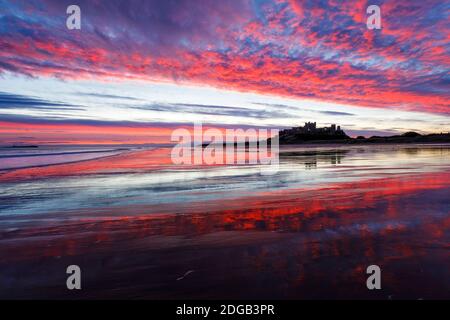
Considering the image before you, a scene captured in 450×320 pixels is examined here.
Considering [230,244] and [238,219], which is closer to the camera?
[230,244]

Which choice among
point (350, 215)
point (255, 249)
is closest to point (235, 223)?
point (255, 249)

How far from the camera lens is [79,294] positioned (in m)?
3.31

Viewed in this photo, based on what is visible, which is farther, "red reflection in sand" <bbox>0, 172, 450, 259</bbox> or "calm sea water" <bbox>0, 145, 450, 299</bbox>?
"red reflection in sand" <bbox>0, 172, 450, 259</bbox>

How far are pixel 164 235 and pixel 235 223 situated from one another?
1375mm

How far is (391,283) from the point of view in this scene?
3.35m

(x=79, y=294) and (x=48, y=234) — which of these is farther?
(x=48, y=234)

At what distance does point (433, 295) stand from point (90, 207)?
22.9 ft

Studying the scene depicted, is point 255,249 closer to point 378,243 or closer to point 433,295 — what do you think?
point 378,243

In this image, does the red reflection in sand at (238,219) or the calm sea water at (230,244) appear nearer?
the calm sea water at (230,244)

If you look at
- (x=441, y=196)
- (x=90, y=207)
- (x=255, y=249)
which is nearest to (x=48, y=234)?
(x=90, y=207)
